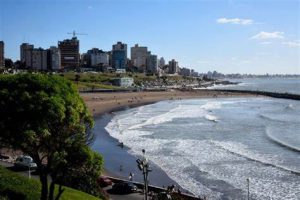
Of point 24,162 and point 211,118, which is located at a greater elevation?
point 24,162

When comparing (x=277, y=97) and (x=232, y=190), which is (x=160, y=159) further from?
(x=277, y=97)

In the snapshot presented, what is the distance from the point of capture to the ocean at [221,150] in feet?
106

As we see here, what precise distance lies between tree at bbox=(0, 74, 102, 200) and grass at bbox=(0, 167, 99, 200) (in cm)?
107

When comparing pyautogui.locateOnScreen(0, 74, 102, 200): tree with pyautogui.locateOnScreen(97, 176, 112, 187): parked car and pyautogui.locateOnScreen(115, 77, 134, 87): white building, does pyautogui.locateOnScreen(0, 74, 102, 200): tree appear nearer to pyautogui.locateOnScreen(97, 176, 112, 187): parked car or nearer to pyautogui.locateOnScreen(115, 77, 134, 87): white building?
pyautogui.locateOnScreen(97, 176, 112, 187): parked car

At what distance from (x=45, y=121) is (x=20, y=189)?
3730mm

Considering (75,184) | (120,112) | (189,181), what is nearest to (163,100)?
(120,112)

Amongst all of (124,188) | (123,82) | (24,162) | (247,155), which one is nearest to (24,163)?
(24,162)

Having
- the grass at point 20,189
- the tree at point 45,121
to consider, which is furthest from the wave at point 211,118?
the tree at point 45,121

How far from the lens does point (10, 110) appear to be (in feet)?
52.5

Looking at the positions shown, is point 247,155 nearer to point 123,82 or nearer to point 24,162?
point 24,162

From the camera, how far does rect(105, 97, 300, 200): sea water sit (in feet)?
106

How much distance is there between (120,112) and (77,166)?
7131cm

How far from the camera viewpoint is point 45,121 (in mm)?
15922

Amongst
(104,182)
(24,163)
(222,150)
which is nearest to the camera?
(104,182)
